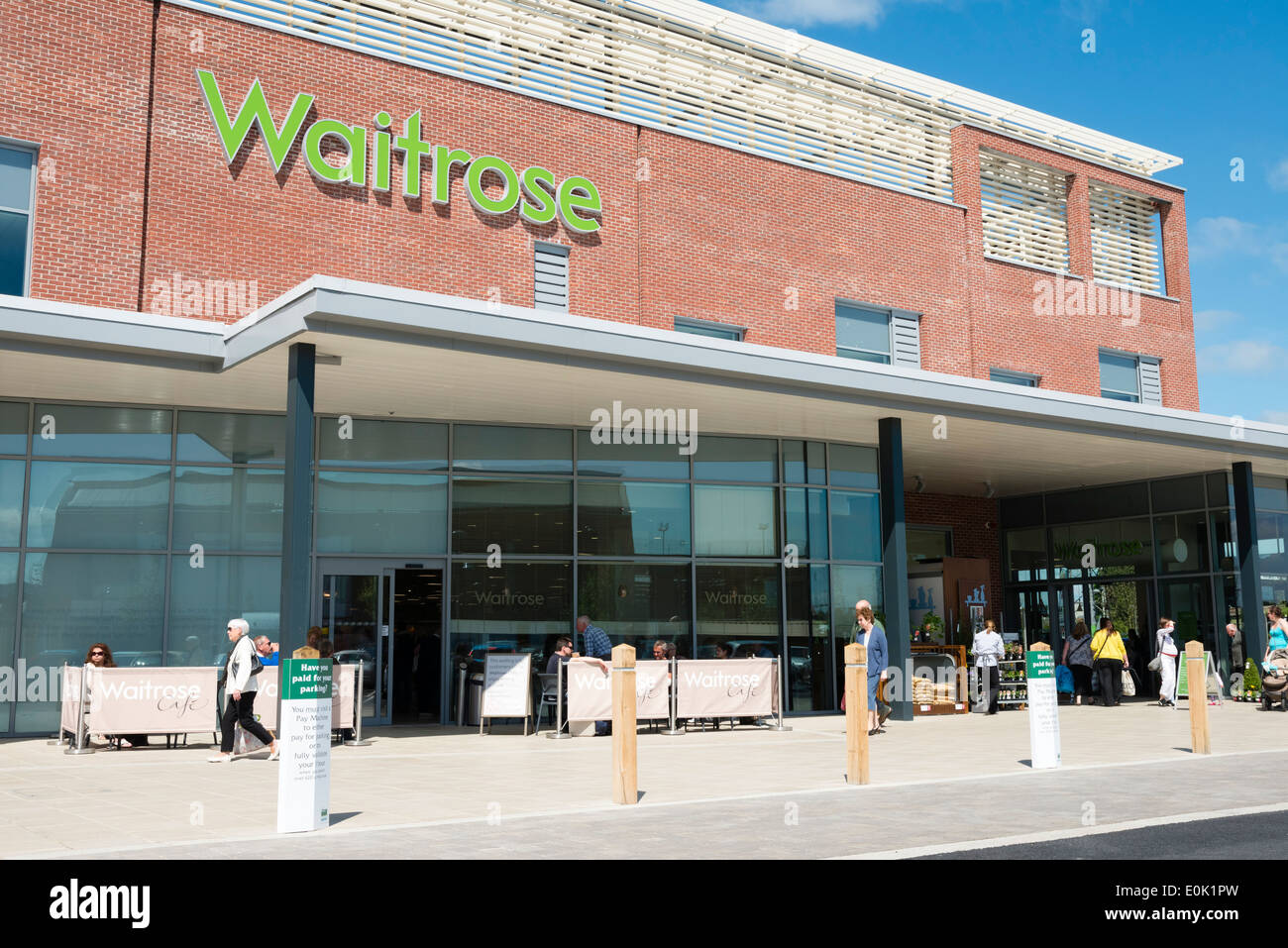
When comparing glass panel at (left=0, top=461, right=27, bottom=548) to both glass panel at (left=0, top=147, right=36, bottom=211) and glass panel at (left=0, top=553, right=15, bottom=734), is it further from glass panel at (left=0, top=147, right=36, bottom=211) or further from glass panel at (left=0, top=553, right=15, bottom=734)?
glass panel at (left=0, top=147, right=36, bottom=211)

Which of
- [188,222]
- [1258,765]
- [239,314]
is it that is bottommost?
[1258,765]

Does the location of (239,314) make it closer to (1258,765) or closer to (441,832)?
(441,832)

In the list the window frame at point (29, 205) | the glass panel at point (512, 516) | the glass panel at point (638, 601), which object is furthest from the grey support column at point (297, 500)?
the glass panel at point (638, 601)

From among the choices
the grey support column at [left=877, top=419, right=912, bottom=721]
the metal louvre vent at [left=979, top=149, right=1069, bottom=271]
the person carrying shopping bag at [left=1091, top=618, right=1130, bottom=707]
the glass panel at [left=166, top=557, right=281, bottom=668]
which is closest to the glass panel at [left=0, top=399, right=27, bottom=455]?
the glass panel at [left=166, top=557, right=281, bottom=668]

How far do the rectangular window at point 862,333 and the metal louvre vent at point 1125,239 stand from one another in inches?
283

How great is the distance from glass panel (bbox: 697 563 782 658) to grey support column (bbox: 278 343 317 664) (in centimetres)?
787

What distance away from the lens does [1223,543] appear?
23.4m

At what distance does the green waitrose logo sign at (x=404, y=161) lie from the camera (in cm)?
1745

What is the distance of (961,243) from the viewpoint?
25500 mm

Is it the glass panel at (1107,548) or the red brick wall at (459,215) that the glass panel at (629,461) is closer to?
the red brick wall at (459,215)

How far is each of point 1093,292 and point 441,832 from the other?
2364cm

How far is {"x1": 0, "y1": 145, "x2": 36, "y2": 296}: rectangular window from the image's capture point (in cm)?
1597

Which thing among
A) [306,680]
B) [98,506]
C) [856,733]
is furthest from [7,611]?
[856,733]
